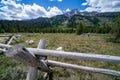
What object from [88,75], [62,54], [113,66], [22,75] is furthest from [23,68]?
[113,66]

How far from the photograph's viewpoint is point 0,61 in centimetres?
678

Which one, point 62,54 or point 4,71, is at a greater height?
point 62,54

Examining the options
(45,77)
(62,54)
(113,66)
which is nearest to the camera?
(62,54)

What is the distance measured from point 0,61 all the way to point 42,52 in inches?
163

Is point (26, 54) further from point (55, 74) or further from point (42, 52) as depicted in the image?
point (55, 74)

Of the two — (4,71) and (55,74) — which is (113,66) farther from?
(4,71)

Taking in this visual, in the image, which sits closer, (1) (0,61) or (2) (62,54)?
(2) (62,54)

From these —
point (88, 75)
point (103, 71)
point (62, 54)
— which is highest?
point (62, 54)

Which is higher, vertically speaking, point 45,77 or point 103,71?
point 103,71

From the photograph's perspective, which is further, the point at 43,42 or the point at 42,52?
the point at 43,42

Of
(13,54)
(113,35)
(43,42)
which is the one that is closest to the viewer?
(13,54)

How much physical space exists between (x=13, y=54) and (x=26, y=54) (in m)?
0.29

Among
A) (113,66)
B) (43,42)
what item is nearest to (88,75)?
(113,66)

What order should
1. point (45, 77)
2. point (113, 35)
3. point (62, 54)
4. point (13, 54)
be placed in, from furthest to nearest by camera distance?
point (113, 35) → point (45, 77) → point (62, 54) → point (13, 54)
